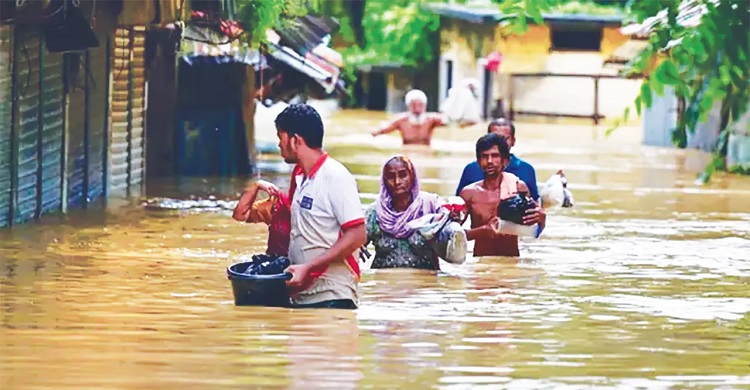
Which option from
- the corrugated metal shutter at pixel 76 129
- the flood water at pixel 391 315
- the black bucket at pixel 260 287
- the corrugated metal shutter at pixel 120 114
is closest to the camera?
the flood water at pixel 391 315

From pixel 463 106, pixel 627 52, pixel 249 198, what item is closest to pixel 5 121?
pixel 249 198

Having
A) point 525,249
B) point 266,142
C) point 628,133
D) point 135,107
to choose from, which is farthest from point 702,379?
point 628,133

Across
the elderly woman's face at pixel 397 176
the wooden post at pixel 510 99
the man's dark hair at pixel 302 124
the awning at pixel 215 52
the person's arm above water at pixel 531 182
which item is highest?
the man's dark hair at pixel 302 124

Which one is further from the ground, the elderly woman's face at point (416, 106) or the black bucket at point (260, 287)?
the black bucket at point (260, 287)

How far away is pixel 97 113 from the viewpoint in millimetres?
21844

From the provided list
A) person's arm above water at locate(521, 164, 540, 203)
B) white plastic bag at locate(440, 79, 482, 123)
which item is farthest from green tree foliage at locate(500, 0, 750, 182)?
white plastic bag at locate(440, 79, 482, 123)

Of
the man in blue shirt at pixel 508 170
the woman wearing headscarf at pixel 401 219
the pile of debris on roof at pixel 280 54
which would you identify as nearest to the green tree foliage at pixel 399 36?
the pile of debris on roof at pixel 280 54

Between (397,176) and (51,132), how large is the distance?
22.7ft

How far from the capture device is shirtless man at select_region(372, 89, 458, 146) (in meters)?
31.6

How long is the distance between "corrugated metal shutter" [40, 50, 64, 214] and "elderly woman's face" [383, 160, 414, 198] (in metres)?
6.29

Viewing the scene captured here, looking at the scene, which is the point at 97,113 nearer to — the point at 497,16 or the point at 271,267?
the point at 271,267

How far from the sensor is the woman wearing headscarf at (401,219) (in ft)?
44.4

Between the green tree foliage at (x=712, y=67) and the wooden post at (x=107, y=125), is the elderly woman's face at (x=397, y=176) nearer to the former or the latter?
the green tree foliage at (x=712, y=67)

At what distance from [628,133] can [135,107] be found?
77.6ft
